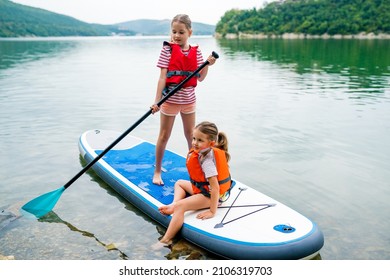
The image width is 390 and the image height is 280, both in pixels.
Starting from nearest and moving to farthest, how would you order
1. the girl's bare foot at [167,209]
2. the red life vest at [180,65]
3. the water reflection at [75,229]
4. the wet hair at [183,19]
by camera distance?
1. the water reflection at [75,229]
2. the girl's bare foot at [167,209]
3. the wet hair at [183,19]
4. the red life vest at [180,65]

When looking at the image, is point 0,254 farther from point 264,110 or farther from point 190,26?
point 264,110

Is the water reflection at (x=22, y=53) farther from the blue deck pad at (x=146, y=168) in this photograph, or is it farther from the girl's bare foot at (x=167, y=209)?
the girl's bare foot at (x=167, y=209)

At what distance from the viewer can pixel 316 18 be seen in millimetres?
110438

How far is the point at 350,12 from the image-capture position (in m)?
108

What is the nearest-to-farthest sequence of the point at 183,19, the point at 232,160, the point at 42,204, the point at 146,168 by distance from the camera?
the point at 183,19 < the point at 42,204 < the point at 146,168 < the point at 232,160

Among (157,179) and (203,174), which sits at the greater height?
(203,174)

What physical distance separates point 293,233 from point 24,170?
14.7 feet

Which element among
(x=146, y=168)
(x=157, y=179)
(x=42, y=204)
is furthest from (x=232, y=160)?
(x=42, y=204)

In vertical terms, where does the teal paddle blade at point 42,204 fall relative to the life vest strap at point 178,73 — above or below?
below

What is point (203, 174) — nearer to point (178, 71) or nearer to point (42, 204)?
point (178, 71)

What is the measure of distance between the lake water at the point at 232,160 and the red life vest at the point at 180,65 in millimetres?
1703

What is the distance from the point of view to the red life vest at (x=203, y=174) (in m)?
4.13

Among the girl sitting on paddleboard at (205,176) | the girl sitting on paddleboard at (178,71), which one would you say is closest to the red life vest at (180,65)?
the girl sitting on paddleboard at (178,71)

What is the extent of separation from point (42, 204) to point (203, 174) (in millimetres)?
2149
